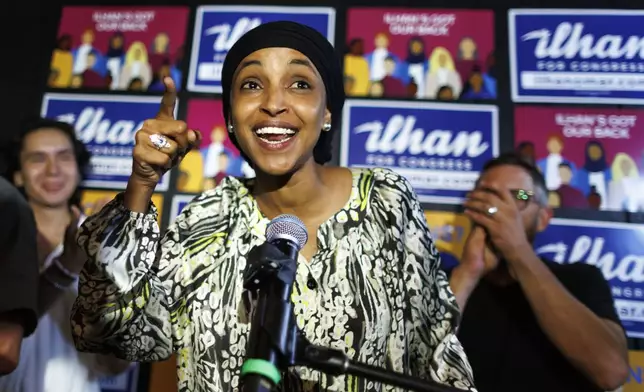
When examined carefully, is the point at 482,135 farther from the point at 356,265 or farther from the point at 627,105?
the point at 356,265

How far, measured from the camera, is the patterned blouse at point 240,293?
3.14 ft

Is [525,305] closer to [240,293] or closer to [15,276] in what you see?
[240,293]

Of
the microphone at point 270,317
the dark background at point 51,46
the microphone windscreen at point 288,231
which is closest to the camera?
the microphone at point 270,317

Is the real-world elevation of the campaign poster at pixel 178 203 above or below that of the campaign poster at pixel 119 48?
below

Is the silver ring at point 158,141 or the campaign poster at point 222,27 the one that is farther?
the campaign poster at point 222,27

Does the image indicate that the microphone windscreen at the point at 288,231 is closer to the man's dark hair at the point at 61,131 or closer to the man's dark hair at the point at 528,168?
the man's dark hair at the point at 528,168

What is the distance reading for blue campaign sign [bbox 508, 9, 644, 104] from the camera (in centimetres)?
218

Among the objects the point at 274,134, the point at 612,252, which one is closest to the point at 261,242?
the point at 274,134

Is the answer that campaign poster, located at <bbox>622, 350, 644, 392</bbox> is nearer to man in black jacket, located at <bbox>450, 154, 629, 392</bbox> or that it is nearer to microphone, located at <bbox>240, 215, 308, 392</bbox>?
man in black jacket, located at <bbox>450, 154, 629, 392</bbox>

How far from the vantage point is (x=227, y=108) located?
4.17 feet

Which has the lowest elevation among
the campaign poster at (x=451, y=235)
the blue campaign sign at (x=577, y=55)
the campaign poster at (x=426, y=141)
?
the campaign poster at (x=451, y=235)

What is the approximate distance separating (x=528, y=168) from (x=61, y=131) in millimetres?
1945

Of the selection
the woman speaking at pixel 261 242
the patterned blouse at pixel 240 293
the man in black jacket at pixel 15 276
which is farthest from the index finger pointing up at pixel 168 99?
the man in black jacket at pixel 15 276

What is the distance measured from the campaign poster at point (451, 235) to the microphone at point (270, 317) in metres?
1.45
